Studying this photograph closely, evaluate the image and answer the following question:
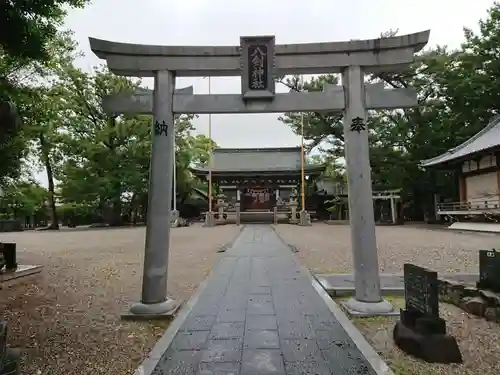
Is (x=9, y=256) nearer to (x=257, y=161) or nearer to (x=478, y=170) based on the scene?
(x=478, y=170)

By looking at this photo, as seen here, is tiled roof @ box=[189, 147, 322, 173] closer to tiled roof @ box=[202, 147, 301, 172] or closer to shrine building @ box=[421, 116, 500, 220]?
tiled roof @ box=[202, 147, 301, 172]

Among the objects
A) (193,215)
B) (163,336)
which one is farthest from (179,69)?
(193,215)

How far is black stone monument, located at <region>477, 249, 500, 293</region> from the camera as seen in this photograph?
5285 millimetres

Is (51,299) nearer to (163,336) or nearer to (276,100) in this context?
(163,336)

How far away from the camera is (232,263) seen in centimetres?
981

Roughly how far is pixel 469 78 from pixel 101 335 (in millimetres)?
27365

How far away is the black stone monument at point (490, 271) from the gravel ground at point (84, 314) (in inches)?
181

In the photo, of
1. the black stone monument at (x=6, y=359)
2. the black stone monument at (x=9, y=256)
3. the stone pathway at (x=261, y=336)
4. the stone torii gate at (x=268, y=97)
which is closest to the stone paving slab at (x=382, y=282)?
the stone pathway at (x=261, y=336)

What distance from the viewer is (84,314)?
5559 mm

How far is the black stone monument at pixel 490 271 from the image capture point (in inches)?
208

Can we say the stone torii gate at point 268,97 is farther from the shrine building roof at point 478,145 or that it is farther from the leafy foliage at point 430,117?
the leafy foliage at point 430,117

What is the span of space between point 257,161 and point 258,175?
2.75m

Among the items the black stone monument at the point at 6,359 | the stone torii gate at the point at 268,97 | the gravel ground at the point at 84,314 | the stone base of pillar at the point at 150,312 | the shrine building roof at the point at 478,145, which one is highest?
the shrine building roof at the point at 478,145

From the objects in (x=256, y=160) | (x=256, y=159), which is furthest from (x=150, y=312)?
(x=256, y=159)
